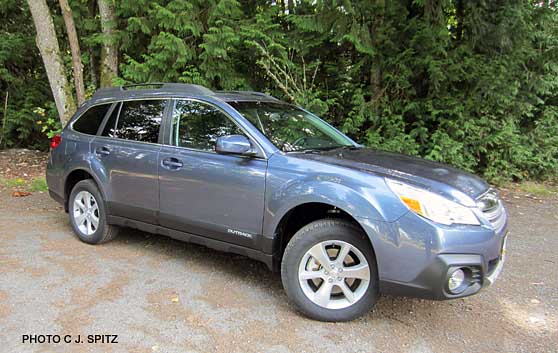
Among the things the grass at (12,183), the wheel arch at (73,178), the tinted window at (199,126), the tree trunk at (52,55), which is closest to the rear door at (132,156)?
Result: the tinted window at (199,126)

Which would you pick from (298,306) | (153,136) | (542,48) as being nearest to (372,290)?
(298,306)

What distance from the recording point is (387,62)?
8.22m

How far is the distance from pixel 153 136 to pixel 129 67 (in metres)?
4.11

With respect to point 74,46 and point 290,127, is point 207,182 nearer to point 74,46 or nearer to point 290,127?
point 290,127

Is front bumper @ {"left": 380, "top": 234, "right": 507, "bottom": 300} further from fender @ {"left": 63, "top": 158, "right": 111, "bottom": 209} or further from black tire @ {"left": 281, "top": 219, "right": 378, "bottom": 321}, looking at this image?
fender @ {"left": 63, "top": 158, "right": 111, "bottom": 209}

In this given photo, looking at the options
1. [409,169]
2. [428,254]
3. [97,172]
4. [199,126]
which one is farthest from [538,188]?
[97,172]

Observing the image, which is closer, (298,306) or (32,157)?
(298,306)

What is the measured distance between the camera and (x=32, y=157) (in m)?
9.75

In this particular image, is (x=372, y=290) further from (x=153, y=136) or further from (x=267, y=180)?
(x=153, y=136)

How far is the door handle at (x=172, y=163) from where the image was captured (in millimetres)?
3957

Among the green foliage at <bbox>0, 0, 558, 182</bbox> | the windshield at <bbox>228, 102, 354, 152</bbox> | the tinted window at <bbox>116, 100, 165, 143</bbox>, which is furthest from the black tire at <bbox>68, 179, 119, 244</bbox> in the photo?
the green foliage at <bbox>0, 0, 558, 182</bbox>

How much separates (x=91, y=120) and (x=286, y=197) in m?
2.82

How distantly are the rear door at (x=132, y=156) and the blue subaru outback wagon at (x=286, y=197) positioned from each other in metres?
0.01

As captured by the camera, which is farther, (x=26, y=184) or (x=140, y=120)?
(x=26, y=184)
